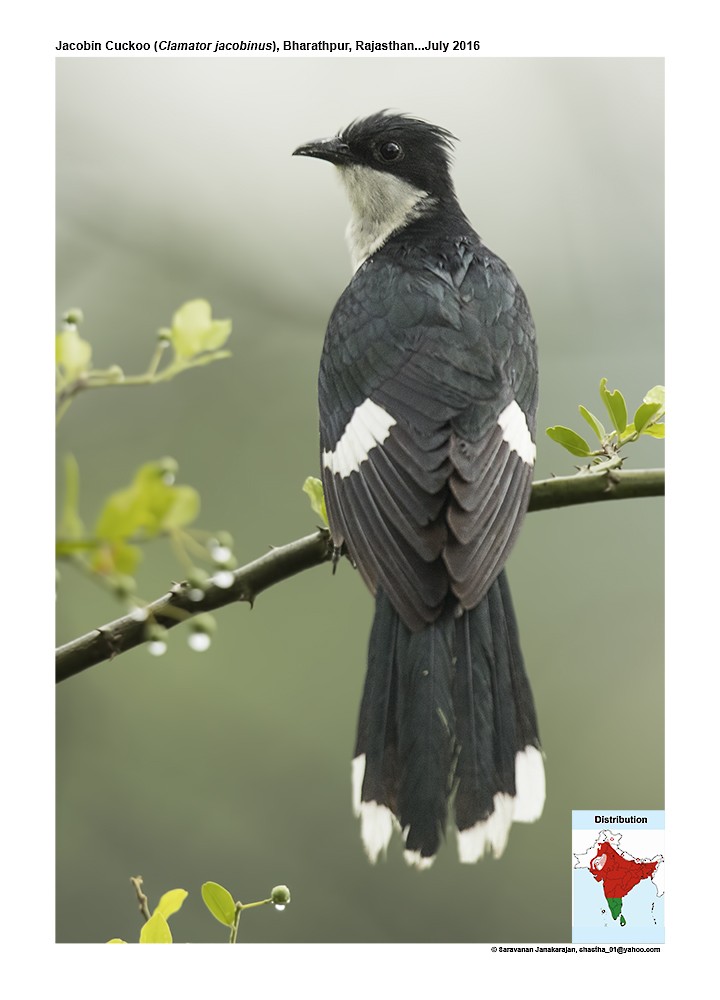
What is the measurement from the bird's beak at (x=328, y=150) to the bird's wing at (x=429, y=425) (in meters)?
0.33

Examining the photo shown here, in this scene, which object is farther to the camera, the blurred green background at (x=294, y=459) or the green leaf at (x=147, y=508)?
the blurred green background at (x=294, y=459)

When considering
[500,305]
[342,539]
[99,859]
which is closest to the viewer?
[342,539]

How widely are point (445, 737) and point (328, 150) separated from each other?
1.48 metres

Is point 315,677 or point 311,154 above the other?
point 311,154

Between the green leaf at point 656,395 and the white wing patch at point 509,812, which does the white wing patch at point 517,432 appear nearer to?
the green leaf at point 656,395

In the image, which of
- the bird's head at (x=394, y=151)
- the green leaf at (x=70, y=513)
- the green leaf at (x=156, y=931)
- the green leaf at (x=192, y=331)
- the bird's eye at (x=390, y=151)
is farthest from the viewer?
the bird's eye at (x=390, y=151)

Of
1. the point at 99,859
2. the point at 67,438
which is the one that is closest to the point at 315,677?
the point at 99,859

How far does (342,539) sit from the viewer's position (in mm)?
1904

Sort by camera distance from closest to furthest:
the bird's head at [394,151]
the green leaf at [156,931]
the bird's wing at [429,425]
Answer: the green leaf at [156,931]
the bird's wing at [429,425]
the bird's head at [394,151]

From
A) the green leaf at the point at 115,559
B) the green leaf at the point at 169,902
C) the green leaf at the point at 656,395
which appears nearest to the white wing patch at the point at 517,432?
the green leaf at the point at 656,395

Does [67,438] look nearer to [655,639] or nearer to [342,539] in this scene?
[342,539]

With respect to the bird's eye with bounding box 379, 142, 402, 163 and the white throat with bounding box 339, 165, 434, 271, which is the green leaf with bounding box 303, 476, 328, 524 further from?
the bird's eye with bounding box 379, 142, 402, 163

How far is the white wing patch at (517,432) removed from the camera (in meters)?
1.97

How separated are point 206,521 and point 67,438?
14.2 inches
